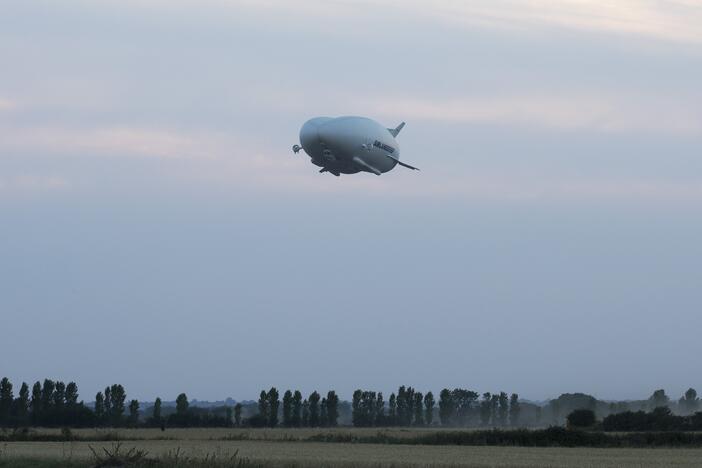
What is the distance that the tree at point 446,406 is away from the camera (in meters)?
187

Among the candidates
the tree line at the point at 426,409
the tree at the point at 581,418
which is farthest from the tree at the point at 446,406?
the tree at the point at 581,418

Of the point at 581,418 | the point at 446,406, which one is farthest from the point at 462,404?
the point at 581,418

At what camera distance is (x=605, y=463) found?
5606 cm

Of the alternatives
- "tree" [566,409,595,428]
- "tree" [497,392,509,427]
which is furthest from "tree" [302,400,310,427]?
"tree" [566,409,595,428]

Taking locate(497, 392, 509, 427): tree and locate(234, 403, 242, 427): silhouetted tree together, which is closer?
locate(234, 403, 242, 427): silhouetted tree

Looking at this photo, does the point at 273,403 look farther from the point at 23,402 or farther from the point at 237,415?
the point at 23,402

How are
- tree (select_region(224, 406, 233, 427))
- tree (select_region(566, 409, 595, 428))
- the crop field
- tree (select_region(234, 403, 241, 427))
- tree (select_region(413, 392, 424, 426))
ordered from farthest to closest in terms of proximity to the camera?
tree (select_region(413, 392, 424, 426)) < tree (select_region(234, 403, 241, 427)) < tree (select_region(224, 406, 233, 427)) < tree (select_region(566, 409, 595, 428)) < the crop field

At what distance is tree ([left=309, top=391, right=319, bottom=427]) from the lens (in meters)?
167

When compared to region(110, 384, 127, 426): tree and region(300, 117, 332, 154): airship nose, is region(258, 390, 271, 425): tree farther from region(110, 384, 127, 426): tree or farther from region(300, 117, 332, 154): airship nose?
region(300, 117, 332, 154): airship nose

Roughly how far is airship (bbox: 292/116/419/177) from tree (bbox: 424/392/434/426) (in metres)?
110

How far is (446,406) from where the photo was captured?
619 ft

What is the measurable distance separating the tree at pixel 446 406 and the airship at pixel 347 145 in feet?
383

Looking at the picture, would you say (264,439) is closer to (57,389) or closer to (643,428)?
(643,428)

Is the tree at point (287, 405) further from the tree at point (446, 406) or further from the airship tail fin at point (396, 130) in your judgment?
the airship tail fin at point (396, 130)
